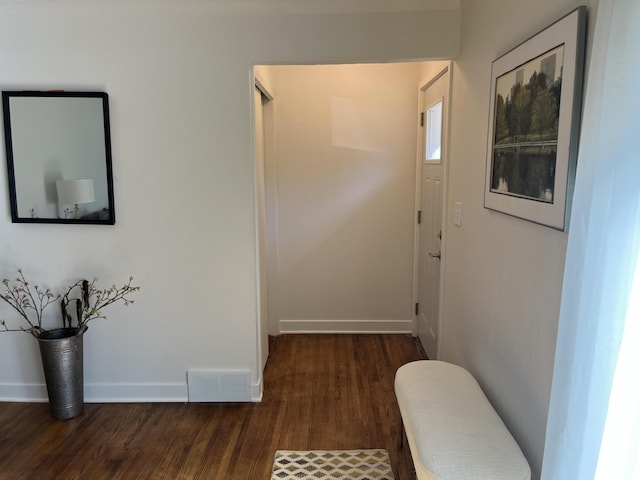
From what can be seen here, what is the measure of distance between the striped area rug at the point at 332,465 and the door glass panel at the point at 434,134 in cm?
187

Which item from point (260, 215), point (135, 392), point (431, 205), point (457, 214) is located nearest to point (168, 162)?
point (260, 215)

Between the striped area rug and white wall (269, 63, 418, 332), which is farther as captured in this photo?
white wall (269, 63, 418, 332)

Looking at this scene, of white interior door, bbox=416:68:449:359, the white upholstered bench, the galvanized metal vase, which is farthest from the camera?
white interior door, bbox=416:68:449:359

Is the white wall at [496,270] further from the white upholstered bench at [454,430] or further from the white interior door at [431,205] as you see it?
the white interior door at [431,205]

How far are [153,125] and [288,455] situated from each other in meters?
1.92

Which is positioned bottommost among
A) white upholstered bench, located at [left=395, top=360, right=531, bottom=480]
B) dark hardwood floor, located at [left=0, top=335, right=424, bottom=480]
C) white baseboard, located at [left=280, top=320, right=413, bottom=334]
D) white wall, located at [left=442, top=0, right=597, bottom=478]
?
dark hardwood floor, located at [left=0, top=335, right=424, bottom=480]

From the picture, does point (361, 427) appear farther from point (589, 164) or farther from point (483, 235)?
point (589, 164)

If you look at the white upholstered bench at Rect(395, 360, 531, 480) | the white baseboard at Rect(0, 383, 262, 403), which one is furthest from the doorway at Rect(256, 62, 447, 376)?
the white upholstered bench at Rect(395, 360, 531, 480)

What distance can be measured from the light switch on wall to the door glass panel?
60 cm

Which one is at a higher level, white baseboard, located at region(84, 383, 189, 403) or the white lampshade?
the white lampshade

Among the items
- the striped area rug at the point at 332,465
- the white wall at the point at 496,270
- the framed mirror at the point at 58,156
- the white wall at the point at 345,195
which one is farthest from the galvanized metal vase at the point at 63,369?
the white wall at the point at 496,270

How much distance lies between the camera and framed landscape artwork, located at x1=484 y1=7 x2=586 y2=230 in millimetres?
1293

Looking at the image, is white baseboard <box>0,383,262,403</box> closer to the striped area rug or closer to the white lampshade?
the striped area rug

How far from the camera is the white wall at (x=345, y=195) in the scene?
3.66 meters
